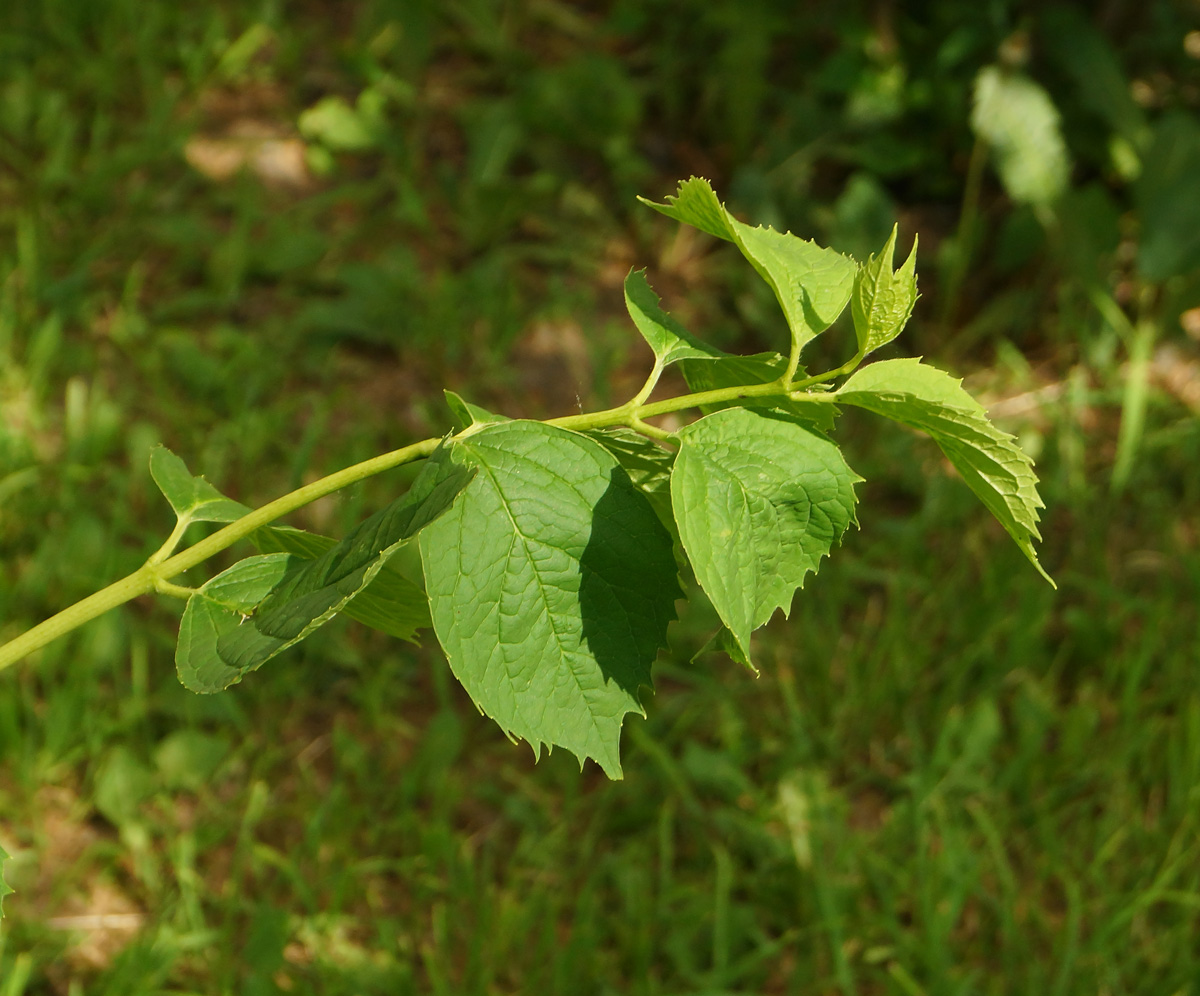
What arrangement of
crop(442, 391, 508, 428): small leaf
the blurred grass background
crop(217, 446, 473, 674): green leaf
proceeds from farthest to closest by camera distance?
1. the blurred grass background
2. crop(442, 391, 508, 428): small leaf
3. crop(217, 446, 473, 674): green leaf

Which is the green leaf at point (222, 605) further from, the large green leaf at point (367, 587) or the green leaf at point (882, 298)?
the green leaf at point (882, 298)

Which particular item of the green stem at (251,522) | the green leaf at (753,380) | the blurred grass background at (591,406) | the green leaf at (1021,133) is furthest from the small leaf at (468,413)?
the green leaf at (1021,133)

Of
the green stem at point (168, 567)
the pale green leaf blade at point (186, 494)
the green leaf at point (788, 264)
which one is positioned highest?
the green leaf at point (788, 264)

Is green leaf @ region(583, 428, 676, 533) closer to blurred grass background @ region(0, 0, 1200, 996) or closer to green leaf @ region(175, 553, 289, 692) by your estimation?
green leaf @ region(175, 553, 289, 692)

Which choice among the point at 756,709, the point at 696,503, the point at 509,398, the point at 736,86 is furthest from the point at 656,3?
the point at 696,503

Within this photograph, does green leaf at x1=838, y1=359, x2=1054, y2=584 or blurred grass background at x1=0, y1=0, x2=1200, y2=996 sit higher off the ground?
green leaf at x1=838, y1=359, x2=1054, y2=584

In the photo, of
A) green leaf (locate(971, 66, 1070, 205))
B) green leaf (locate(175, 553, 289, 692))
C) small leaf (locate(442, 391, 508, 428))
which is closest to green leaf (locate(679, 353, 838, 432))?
small leaf (locate(442, 391, 508, 428))
